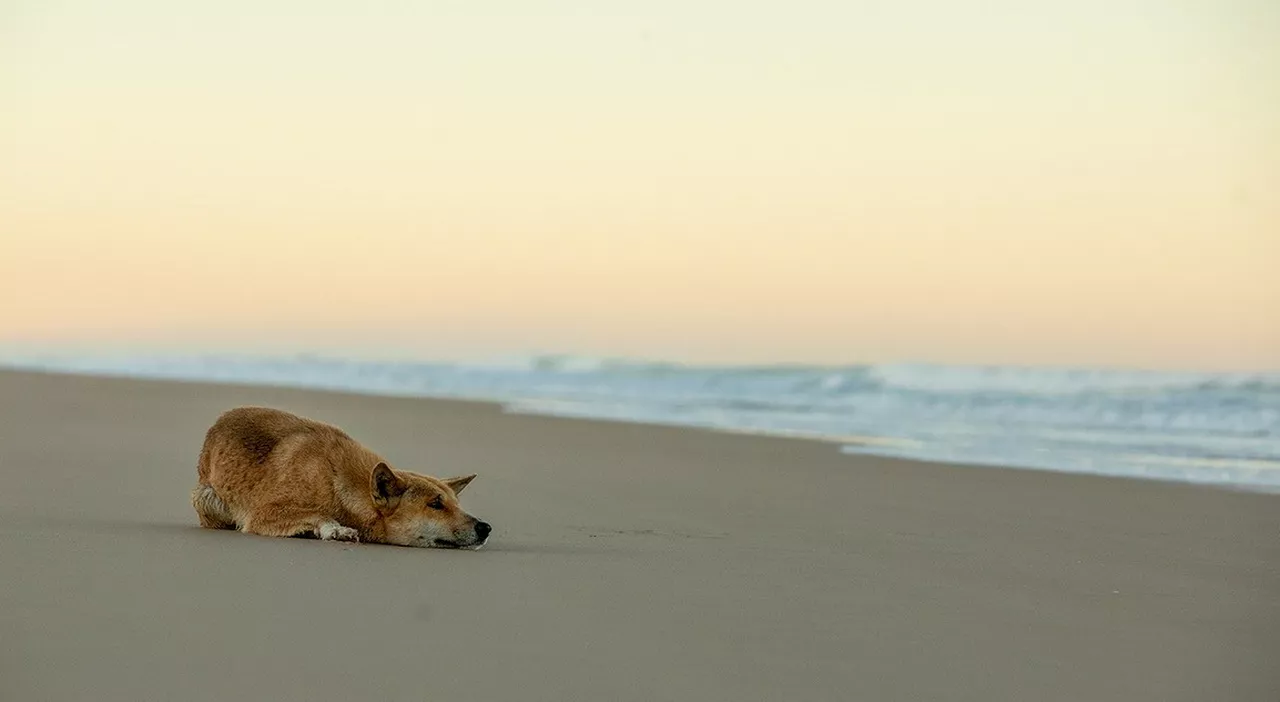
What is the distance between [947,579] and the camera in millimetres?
7215

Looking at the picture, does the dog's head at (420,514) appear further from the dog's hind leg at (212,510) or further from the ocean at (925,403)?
the ocean at (925,403)

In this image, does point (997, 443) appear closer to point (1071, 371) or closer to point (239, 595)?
point (1071, 371)

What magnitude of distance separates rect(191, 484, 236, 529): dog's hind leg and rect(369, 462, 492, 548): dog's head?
0.89 m

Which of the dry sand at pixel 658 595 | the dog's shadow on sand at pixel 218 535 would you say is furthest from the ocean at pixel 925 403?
the dog's shadow on sand at pixel 218 535

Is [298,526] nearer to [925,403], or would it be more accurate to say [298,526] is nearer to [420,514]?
[420,514]

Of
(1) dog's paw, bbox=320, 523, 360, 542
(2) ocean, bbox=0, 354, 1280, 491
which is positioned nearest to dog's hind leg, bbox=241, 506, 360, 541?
(1) dog's paw, bbox=320, 523, 360, 542

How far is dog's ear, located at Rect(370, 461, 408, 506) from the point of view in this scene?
765 centimetres

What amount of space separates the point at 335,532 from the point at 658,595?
2171mm

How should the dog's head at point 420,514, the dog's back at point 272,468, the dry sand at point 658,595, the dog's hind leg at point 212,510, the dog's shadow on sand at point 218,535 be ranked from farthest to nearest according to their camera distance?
the dog's hind leg at point 212,510
the dog's back at point 272,468
the dog's head at point 420,514
the dog's shadow on sand at point 218,535
the dry sand at point 658,595

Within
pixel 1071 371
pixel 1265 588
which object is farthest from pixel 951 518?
pixel 1071 371

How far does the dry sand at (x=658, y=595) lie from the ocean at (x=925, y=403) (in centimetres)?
316

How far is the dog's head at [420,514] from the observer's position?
764cm

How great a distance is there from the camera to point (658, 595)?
637 centimetres

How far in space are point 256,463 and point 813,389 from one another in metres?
18.5
